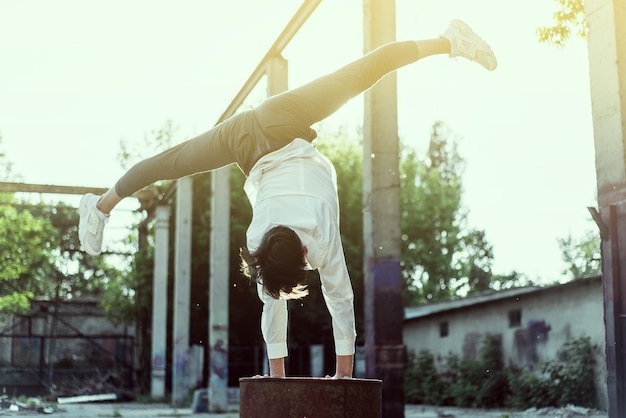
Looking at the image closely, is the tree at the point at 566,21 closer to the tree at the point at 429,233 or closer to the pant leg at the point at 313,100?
the pant leg at the point at 313,100

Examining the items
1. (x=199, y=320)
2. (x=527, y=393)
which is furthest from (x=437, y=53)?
(x=199, y=320)

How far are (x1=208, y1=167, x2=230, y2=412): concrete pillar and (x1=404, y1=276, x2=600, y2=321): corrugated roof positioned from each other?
24.7 feet

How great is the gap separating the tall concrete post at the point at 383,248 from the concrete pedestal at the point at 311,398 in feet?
11.2

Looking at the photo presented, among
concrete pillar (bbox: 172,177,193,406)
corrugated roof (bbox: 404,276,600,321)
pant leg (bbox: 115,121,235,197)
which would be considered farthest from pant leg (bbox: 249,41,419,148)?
concrete pillar (bbox: 172,177,193,406)

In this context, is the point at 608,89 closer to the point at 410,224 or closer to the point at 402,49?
the point at 402,49

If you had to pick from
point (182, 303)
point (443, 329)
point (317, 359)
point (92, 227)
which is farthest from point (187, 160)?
point (317, 359)

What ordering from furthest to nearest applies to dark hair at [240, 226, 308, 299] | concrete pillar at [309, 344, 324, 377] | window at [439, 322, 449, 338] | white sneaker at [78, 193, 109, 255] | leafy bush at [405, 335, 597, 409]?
concrete pillar at [309, 344, 324, 377] < window at [439, 322, 449, 338] < leafy bush at [405, 335, 597, 409] < white sneaker at [78, 193, 109, 255] < dark hair at [240, 226, 308, 299]

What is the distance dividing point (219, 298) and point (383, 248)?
9.27 meters

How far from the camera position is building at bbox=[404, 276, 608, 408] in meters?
17.1

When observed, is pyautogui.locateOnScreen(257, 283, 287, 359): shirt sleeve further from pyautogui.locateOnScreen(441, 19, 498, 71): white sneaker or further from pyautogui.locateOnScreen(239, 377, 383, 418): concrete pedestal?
pyautogui.locateOnScreen(441, 19, 498, 71): white sneaker

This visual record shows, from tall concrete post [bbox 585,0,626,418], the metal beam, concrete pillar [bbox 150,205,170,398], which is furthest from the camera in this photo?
concrete pillar [bbox 150,205,170,398]

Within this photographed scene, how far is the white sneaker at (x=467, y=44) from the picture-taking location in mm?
4859

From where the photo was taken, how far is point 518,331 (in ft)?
65.1

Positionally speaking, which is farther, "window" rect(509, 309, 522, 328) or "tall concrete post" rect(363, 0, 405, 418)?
"window" rect(509, 309, 522, 328)
